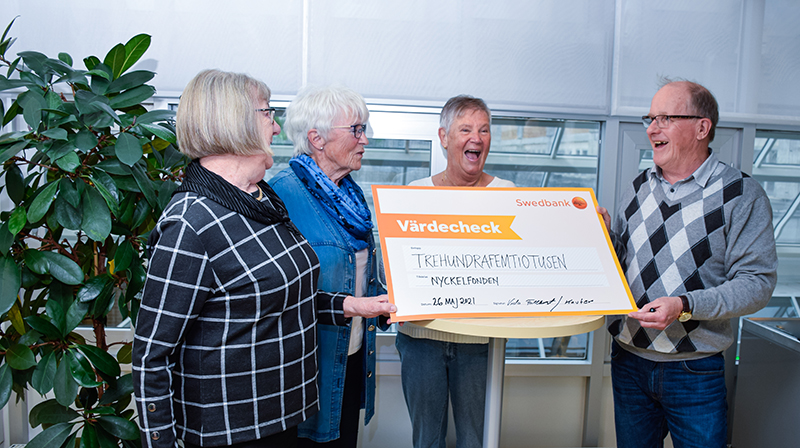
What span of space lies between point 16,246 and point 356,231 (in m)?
1.15

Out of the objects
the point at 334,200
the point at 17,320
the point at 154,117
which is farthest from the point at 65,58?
the point at 334,200

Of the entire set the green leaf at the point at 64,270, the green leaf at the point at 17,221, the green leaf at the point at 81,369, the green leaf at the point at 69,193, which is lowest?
the green leaf at the point at 81,369

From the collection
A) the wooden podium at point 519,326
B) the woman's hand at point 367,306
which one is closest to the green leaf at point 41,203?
the woman's hand at point 367,306

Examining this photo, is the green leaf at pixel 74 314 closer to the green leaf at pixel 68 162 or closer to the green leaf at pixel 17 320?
the green leaf at pixel 17 320

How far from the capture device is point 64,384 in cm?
159

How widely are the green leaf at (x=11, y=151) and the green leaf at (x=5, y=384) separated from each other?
0.68 m

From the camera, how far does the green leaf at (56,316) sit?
1648mm

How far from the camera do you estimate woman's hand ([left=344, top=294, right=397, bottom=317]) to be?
4.50ft

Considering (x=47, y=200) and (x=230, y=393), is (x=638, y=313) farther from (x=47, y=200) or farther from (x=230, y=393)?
(x=47, y=200)

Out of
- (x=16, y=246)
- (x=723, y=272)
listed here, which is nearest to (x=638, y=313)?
(x=723, y=272)

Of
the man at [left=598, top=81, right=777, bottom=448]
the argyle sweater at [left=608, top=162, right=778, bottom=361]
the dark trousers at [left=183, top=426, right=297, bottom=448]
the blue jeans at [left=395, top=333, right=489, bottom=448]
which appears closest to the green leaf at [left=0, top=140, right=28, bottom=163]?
the dark trousers at [left=183, top=426, right=297, bottom=448]

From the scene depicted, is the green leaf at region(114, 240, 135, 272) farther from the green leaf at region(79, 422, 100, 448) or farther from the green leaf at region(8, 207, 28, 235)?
the green leaf at region(79, 422, 100, 448)

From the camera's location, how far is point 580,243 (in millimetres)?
1473

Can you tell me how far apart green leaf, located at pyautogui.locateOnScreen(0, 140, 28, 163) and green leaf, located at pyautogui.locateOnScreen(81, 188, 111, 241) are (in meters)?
0.21
